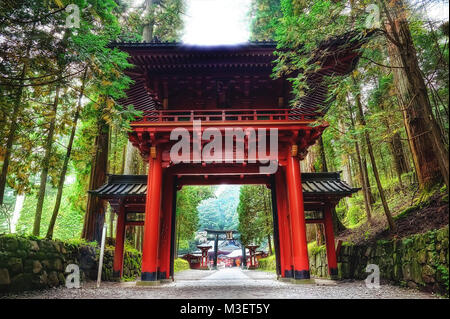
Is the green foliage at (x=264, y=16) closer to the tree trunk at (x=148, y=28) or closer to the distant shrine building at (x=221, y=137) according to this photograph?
the tree trunk at (x=148, y=28)

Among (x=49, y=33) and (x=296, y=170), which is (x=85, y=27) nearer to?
(x=49, y=33)

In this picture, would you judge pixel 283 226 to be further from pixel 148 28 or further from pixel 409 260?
pixel 148 28

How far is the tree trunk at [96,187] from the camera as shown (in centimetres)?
869

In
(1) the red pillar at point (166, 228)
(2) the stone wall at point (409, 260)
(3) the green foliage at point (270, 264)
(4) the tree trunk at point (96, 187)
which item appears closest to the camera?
(2) the stone wall at point (409, 260)

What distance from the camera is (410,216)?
6.21 meters

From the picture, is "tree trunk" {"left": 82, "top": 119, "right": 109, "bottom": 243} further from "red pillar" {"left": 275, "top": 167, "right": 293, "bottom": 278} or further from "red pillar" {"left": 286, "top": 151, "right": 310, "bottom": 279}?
"red pillar" {"left": 286, "top": 151, "right": 310, "bottom": 279}

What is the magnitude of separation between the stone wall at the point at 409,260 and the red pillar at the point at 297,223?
72.2 inches

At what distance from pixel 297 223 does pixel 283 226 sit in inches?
56.5

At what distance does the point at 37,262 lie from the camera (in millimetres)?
5254

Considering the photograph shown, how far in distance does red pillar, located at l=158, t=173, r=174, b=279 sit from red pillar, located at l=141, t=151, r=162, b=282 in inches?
36.1

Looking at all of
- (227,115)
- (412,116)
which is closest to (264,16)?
(227,115)

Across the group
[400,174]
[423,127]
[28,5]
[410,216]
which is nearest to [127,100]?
[28,5]

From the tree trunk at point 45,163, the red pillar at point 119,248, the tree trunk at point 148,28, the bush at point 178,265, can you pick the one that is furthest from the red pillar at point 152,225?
the bush at point 178,265
